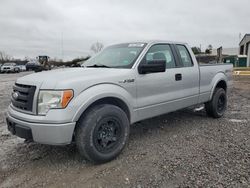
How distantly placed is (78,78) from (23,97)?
0.79 m

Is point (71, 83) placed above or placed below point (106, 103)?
above

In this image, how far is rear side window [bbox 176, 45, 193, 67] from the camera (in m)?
4.71

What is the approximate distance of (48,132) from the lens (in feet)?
9.20

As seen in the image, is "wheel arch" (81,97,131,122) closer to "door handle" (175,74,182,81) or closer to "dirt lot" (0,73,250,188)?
"dirt lot" (0,73,250,188)

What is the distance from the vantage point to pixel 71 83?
288 centimetres

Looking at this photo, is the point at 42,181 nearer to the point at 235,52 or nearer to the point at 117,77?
the point at 117,77

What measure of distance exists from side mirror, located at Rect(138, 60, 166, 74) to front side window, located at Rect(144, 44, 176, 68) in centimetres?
29

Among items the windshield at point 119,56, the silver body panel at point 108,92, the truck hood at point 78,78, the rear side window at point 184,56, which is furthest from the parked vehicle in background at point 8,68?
the truck hood at point 78,78

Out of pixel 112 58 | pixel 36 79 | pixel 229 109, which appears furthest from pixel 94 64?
pixel 229 109

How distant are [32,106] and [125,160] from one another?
59.9 inches

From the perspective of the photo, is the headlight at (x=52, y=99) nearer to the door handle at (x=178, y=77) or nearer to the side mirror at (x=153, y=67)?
the side mirror at (x=153, y=67)

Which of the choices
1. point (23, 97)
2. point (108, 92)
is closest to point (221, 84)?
point (108, 92)

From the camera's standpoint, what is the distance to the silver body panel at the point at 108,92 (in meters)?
2.83

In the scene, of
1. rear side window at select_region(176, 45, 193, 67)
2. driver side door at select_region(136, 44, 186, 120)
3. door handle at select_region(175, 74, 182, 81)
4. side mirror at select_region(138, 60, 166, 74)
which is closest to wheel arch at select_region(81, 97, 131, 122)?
driver side door at select_region(136, 44, 186, 120)
